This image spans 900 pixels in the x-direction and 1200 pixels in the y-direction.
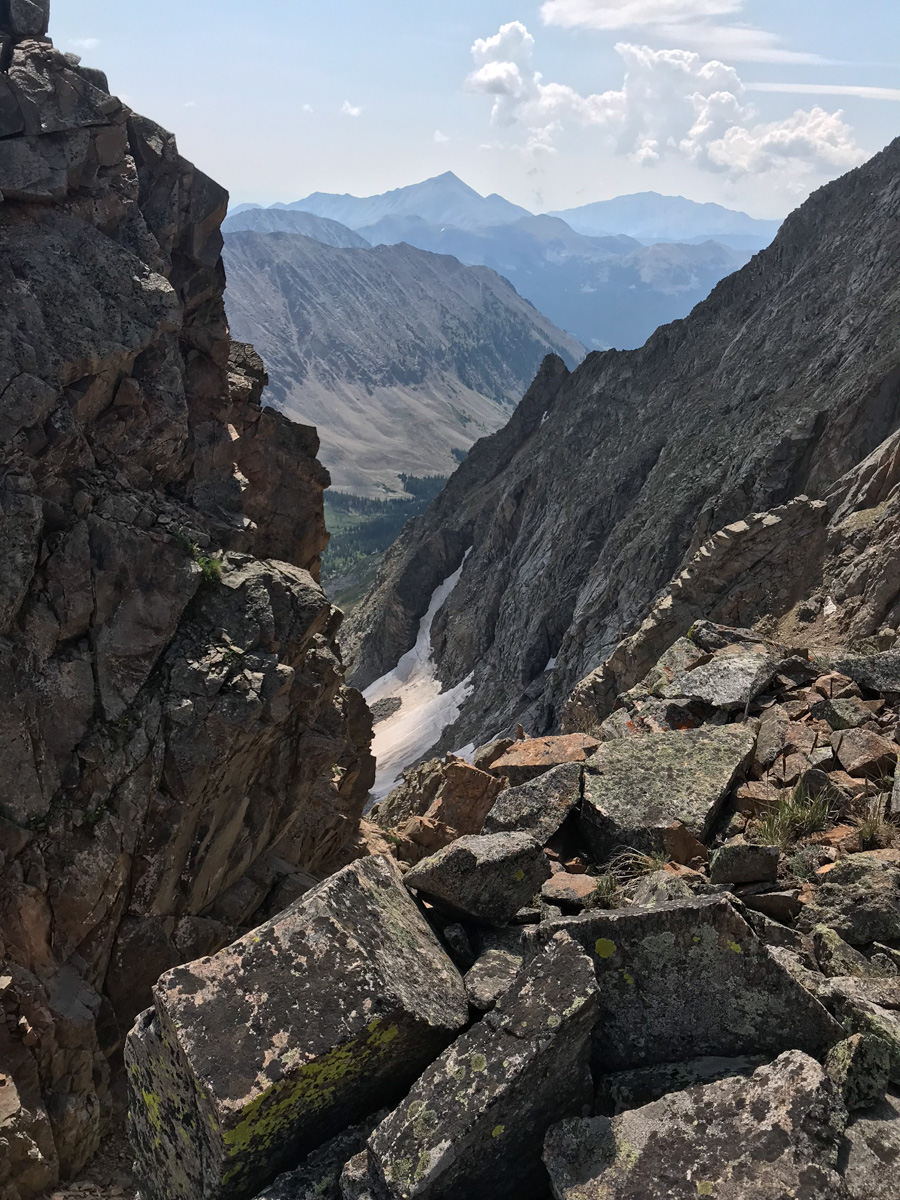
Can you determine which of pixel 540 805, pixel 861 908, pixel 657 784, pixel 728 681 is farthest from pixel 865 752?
pixel 540 805

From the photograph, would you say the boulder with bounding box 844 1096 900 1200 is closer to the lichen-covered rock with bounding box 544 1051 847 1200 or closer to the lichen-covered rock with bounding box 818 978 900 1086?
the lichen-covered rock with bounding box 544 1051 847 1200

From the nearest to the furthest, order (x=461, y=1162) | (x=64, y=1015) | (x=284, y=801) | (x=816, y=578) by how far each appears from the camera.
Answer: (x=461, y=1162)
(x=64, y=1015)
(x=284, y=801)
(x=816, y=578)

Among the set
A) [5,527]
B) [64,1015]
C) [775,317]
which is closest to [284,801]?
[64,1015]

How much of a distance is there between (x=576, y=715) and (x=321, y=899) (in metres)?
31.8

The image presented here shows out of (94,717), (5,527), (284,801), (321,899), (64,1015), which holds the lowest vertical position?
(64,1015)

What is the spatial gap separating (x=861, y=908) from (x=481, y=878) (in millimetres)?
3357

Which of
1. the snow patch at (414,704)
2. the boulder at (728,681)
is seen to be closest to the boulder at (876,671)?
the boulder at (728,681)

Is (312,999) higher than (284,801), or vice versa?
(312,999)

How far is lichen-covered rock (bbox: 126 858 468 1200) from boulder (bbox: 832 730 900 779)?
7.30 metres

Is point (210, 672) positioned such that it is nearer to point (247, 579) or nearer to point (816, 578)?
point (247, 579)

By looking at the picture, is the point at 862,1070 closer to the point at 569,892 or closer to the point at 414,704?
the point at 569,892

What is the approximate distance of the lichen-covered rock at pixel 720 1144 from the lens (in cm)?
450

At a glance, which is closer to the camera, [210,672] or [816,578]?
[210,672]

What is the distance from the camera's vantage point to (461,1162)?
4.93 meters
